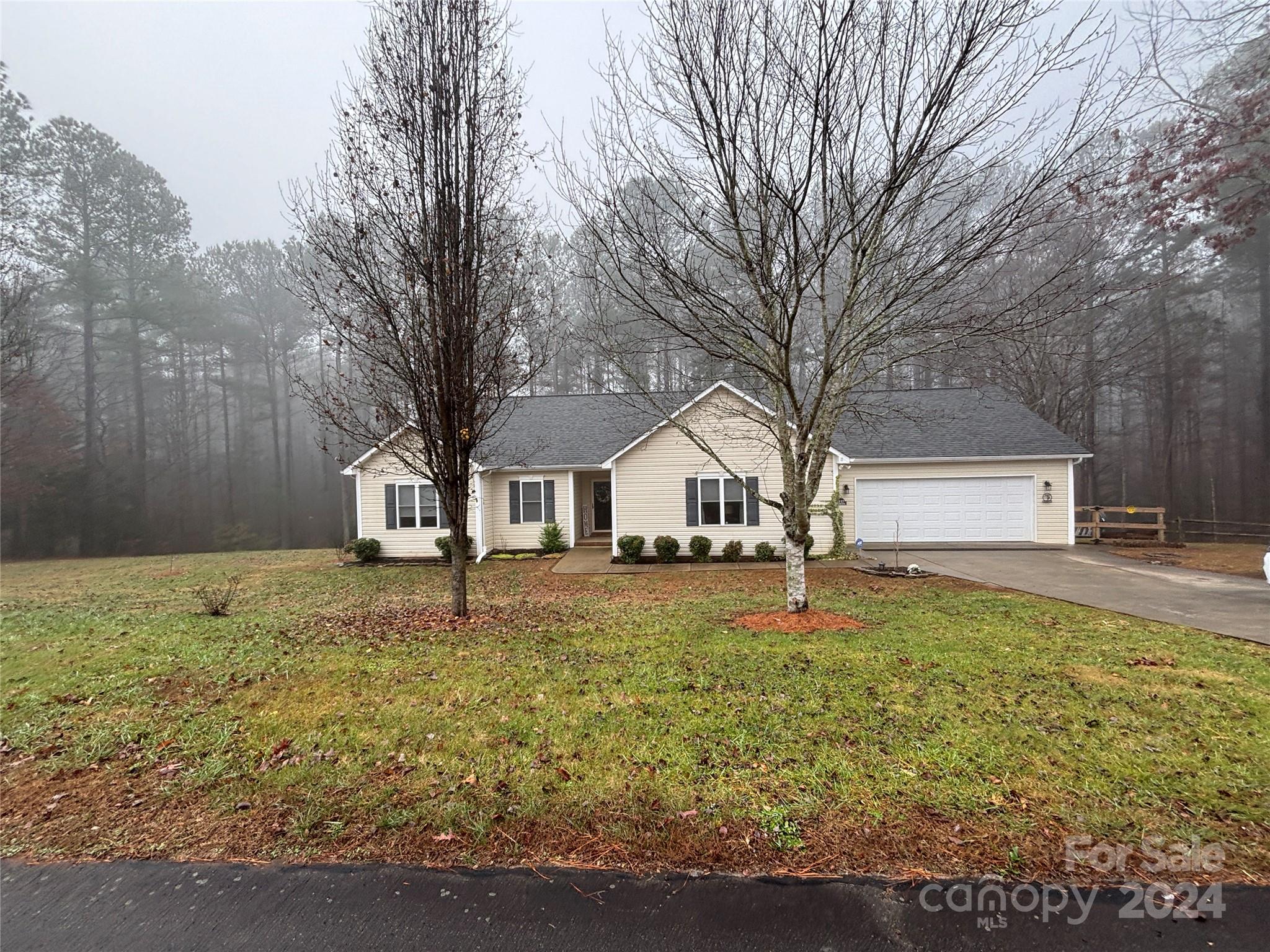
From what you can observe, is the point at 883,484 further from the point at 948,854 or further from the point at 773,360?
the point at 948,854

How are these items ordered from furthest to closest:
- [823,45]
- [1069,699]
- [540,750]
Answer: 1. [823,45]
2. [1069,699]
3. [540,750]

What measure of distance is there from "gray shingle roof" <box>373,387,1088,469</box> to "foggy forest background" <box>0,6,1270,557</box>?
5.28 feet

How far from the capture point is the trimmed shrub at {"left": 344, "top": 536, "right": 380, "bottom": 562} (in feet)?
52.4

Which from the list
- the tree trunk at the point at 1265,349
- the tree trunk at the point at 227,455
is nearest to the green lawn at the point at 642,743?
the tree trunk at the point at 1265,349

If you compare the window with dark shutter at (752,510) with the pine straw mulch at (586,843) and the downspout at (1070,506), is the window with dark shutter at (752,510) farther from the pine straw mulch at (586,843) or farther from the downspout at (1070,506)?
the pine straw mulch at (586,843)

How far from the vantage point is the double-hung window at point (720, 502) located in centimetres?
1502

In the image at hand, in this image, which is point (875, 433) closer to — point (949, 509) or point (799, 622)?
point (949, 509)

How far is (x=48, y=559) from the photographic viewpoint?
20.6 m

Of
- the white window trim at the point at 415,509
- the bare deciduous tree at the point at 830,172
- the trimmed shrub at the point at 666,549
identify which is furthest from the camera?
the white window trim at the point at 415,509

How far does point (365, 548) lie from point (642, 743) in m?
14.3

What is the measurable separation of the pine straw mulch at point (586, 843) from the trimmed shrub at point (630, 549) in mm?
11249

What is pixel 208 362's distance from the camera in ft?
90.9

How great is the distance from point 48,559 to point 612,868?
92.5ft

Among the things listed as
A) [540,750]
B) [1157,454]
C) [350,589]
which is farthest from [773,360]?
[1157,454]
